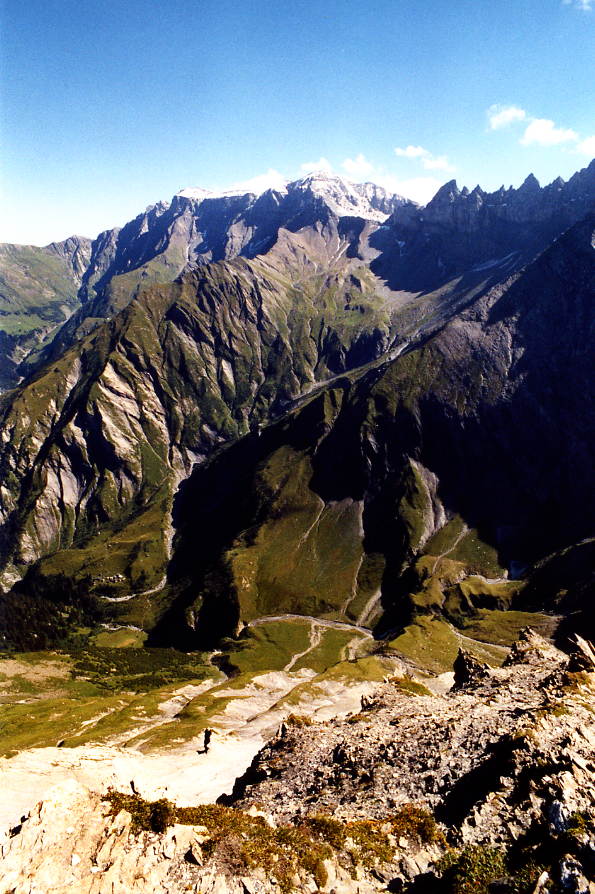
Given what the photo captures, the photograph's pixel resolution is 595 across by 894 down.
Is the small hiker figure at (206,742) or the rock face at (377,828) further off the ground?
the rock face at (377,828)

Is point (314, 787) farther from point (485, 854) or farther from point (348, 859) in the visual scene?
point (485, 854)

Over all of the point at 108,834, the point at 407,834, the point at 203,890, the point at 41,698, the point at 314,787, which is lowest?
the point at 41,698

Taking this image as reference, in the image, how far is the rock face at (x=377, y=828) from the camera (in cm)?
2655

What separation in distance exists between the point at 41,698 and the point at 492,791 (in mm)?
210544

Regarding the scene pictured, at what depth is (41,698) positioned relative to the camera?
192 meters

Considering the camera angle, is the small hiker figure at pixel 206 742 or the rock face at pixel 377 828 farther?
the small hiker figure at pixel 206 742

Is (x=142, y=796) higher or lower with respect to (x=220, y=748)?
higher

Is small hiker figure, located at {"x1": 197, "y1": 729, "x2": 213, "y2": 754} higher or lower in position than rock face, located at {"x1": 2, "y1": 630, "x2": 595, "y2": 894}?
lower

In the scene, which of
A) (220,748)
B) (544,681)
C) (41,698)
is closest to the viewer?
(544,681)

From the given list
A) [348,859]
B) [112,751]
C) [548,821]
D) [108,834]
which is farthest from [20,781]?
[548,821]

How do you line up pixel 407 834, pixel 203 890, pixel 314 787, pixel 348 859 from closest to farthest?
1. pixel 203 890
2. pixel 348 859
3. pixel 407 834
4. pixel 314 787

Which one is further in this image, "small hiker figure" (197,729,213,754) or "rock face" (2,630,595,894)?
"small hiker figure" (197,729,213,754)

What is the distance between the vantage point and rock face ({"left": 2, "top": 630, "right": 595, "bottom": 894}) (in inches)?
1045

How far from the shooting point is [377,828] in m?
34.4
